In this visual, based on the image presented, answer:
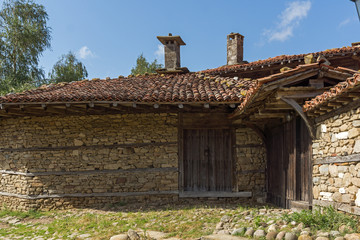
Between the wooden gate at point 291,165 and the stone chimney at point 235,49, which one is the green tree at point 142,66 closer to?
the stone chimney at point 235,49

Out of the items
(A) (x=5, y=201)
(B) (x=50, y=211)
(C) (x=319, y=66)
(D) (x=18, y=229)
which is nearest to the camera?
(C) (x=319, y=66)

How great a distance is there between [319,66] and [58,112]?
6327mm

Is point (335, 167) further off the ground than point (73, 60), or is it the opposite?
point (73, 60)

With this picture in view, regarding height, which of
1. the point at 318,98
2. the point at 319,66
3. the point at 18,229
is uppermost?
the point at 319,66

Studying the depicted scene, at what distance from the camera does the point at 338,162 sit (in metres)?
4.84

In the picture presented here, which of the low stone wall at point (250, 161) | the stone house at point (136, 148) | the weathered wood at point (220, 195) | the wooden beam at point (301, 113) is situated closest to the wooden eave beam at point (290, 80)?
the wooden beam at point (301, 113)

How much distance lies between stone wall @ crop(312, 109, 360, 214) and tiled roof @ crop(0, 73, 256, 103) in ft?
5.90

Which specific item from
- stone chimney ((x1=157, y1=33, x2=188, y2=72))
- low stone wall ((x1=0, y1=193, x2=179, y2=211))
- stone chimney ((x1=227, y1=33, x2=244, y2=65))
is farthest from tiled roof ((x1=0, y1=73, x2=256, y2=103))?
stone chimney ((x1=227, y1=33, x2=244, y2=65))

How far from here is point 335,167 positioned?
495 cm

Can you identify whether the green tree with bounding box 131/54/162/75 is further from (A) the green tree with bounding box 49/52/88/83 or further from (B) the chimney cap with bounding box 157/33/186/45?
(B) the chimney cap with bounding box 157/33/186/45

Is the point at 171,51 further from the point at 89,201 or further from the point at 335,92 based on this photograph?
the point at 335,92

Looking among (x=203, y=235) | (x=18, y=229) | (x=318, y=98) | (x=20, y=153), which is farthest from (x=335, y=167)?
(x=20, y=153)

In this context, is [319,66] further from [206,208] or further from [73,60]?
[73,60]

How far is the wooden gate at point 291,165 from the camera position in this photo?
589cm
